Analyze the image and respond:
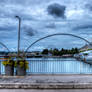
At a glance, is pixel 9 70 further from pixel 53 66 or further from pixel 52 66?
pixel 52 66

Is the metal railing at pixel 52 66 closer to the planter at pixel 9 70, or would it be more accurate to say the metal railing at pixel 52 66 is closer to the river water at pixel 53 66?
the river water at pixel 53 66

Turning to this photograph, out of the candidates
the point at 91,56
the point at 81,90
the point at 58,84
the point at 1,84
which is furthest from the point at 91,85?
the point at 91,56

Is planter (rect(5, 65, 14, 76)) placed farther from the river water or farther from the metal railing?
the river water

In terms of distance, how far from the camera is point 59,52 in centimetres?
8631

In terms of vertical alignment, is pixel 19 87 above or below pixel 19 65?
below

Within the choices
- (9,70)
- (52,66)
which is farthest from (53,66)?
(9,70)

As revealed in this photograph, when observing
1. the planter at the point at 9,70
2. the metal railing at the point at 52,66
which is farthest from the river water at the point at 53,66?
the planter at the point at 9,70

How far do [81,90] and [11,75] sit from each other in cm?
497

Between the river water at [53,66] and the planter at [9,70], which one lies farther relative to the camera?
the river water at [53,66]

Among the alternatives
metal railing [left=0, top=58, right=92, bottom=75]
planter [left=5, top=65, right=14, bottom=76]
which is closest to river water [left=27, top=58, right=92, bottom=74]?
metal railing [left=0, top=58, right=92, bottom=75]

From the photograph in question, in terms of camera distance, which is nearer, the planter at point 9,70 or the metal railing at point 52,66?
the planter at point 9,70

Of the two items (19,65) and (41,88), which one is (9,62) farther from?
(41,88)

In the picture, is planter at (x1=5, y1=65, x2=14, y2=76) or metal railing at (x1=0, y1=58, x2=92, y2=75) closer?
planter at (x1=5, y1=65, x2=14, y2=76)

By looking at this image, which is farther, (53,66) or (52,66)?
(52,66)
